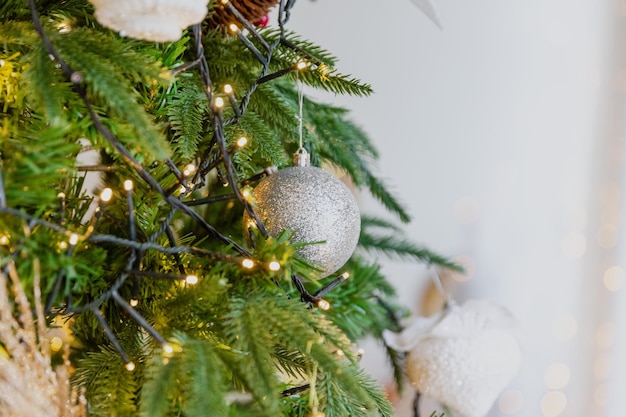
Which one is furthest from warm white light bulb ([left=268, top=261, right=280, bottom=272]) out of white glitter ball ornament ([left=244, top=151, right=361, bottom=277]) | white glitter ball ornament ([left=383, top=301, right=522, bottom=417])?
white glitter ball ornament ([left=383, top=301, right=522, bottom=417])

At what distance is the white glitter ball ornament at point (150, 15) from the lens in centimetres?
30

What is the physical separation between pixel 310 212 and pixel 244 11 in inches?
7.4

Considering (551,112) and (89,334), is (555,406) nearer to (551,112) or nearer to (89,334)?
(551,112)

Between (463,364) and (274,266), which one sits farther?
(463,364)

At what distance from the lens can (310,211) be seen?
41 centimetres

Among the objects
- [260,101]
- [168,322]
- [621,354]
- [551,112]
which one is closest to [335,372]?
[168,322]

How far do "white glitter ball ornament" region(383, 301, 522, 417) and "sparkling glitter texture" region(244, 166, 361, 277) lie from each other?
34cm

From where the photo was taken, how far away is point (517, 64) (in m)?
1.07

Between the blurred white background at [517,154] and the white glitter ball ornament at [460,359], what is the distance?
1.08 feet

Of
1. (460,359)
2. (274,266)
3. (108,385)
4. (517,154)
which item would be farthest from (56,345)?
(517,154)

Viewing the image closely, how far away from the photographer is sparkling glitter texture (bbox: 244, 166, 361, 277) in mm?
409

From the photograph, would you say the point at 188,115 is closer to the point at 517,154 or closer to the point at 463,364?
the point at 463,364

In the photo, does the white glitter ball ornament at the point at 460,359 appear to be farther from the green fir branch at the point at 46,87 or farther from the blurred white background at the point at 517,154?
the green fir branch at the point at 46,87

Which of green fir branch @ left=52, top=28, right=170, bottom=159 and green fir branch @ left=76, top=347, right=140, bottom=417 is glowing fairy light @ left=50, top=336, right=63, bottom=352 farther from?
green fir branch @ left=52, top=28, right=170, bottom=159
